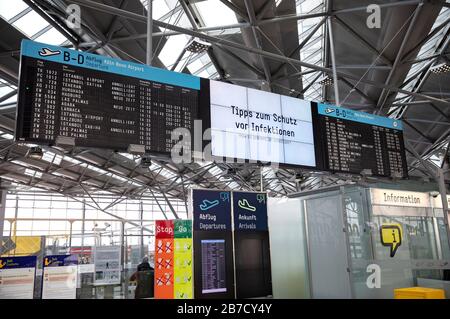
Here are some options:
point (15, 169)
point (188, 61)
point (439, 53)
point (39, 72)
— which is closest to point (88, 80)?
point (39, 72)


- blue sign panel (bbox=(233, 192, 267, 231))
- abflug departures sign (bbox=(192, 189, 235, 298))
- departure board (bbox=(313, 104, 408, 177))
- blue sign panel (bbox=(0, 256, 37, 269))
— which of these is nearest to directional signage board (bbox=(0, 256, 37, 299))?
blue sign panel (bbox=(0, 256, 37, 269))

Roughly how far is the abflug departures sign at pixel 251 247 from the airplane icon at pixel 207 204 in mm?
492

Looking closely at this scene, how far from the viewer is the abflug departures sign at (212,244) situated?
8.33 meters

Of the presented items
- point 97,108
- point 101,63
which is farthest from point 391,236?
point 101,63

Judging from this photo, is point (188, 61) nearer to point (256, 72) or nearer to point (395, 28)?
point (256, 72)

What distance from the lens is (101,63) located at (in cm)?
547

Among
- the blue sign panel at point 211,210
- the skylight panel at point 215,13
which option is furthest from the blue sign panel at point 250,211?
the skylight panel at point 215,13

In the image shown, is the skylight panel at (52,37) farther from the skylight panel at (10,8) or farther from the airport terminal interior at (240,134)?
the skylight panel at (10,8)

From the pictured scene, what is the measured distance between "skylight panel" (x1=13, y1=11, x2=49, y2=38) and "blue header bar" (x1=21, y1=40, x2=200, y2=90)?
218 inches

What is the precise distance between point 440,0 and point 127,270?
1112 cm

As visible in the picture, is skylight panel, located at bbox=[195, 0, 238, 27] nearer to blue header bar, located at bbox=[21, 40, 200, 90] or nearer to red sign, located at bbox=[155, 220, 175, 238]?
blue header bar, located at bbox=[21, 40, 200, 90]

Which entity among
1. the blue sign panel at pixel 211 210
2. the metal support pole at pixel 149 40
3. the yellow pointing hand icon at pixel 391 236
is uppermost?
the metal support pole at pixel 149 40

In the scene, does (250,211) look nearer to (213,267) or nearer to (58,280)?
(213,267)

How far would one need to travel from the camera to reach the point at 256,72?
483 inches
